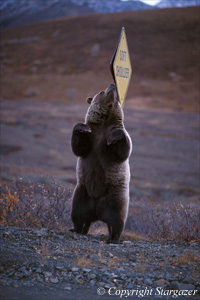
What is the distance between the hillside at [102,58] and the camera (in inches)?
1421

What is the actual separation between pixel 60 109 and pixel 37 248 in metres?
26.2

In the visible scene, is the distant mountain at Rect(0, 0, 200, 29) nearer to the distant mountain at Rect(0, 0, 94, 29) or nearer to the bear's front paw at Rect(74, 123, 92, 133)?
the distant mountain at Rect(0, 0, 94, 29)

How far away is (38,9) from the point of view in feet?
226

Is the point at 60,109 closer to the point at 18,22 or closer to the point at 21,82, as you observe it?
the point at 21,82

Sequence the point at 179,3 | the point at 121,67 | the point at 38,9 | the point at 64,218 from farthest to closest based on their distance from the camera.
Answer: the point at 38,9
the point at 179,3
the point at 64,218
the point at 121,67

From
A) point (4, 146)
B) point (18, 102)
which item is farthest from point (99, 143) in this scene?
point (18, 102)

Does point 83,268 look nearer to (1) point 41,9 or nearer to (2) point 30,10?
(1) point 41,9

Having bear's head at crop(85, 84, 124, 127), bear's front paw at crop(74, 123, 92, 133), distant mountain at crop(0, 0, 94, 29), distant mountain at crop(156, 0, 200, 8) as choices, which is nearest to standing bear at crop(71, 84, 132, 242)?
bear's front paw at crop(74, 123, 92, 133)

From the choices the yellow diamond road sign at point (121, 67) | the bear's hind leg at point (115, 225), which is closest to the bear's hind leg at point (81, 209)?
the bear's hind leg at point (115, 225)

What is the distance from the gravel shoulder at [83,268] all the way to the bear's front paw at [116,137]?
137 centimetres

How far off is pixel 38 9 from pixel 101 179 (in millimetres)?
69629

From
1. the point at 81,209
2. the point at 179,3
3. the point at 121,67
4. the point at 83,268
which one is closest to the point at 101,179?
the point at 81,209

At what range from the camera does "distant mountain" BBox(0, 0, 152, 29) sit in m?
63.8

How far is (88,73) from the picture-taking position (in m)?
40.5
